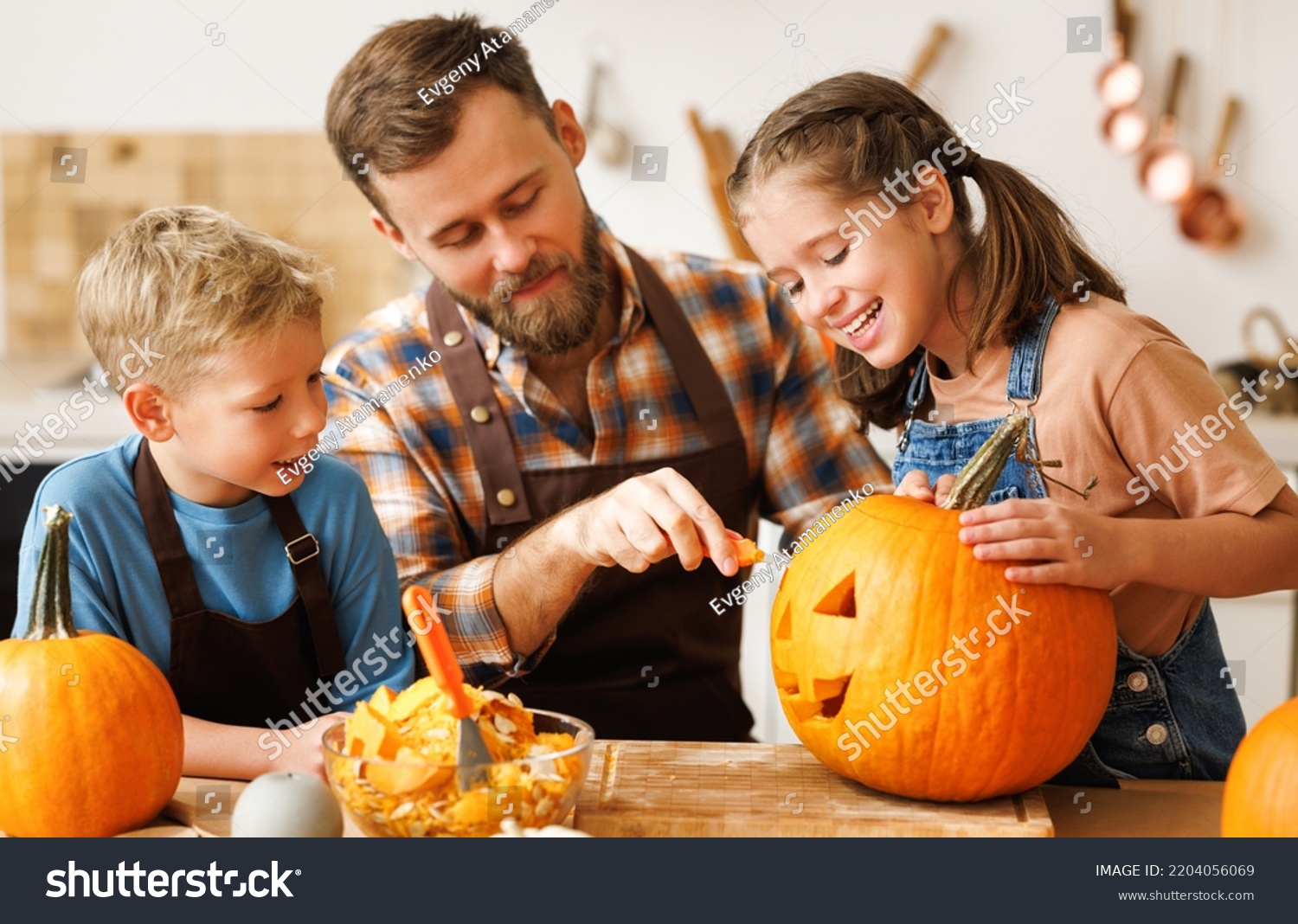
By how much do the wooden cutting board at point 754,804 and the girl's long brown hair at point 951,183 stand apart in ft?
1.53

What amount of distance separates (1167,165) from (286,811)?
9.26ft

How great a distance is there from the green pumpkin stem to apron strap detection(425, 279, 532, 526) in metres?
0.71

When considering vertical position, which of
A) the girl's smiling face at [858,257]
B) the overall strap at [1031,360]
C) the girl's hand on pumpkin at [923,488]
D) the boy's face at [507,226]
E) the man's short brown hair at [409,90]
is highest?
the man's short brown hair at [409,90]

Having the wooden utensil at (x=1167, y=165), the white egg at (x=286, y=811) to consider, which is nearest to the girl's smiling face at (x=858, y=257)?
the white egg at (x=286, y=811)

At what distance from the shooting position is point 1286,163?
304 cm

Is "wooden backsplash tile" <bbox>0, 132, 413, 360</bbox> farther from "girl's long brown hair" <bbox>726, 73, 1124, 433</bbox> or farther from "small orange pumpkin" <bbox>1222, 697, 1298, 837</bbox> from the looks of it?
"small orange pumpkin" <bbox>1222, 697, 1298, 837</bbox>

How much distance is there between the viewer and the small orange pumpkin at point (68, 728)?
940 mm

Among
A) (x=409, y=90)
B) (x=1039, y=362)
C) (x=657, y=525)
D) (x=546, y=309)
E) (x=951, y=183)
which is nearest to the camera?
(x=657, y=525)

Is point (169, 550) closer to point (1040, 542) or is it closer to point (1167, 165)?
point (1040, 542)

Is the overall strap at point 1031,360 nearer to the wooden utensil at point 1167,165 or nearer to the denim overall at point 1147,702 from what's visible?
the denim overall at point 1147,702

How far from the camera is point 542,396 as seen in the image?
1679mm

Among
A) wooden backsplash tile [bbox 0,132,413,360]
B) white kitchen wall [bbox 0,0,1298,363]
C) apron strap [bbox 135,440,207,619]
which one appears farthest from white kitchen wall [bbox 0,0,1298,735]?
apron strap [bbox 135,440,207,619]

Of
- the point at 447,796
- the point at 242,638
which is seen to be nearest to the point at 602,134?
the point at 242,638

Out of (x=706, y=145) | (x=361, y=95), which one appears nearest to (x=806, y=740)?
(x=361, y=95)
